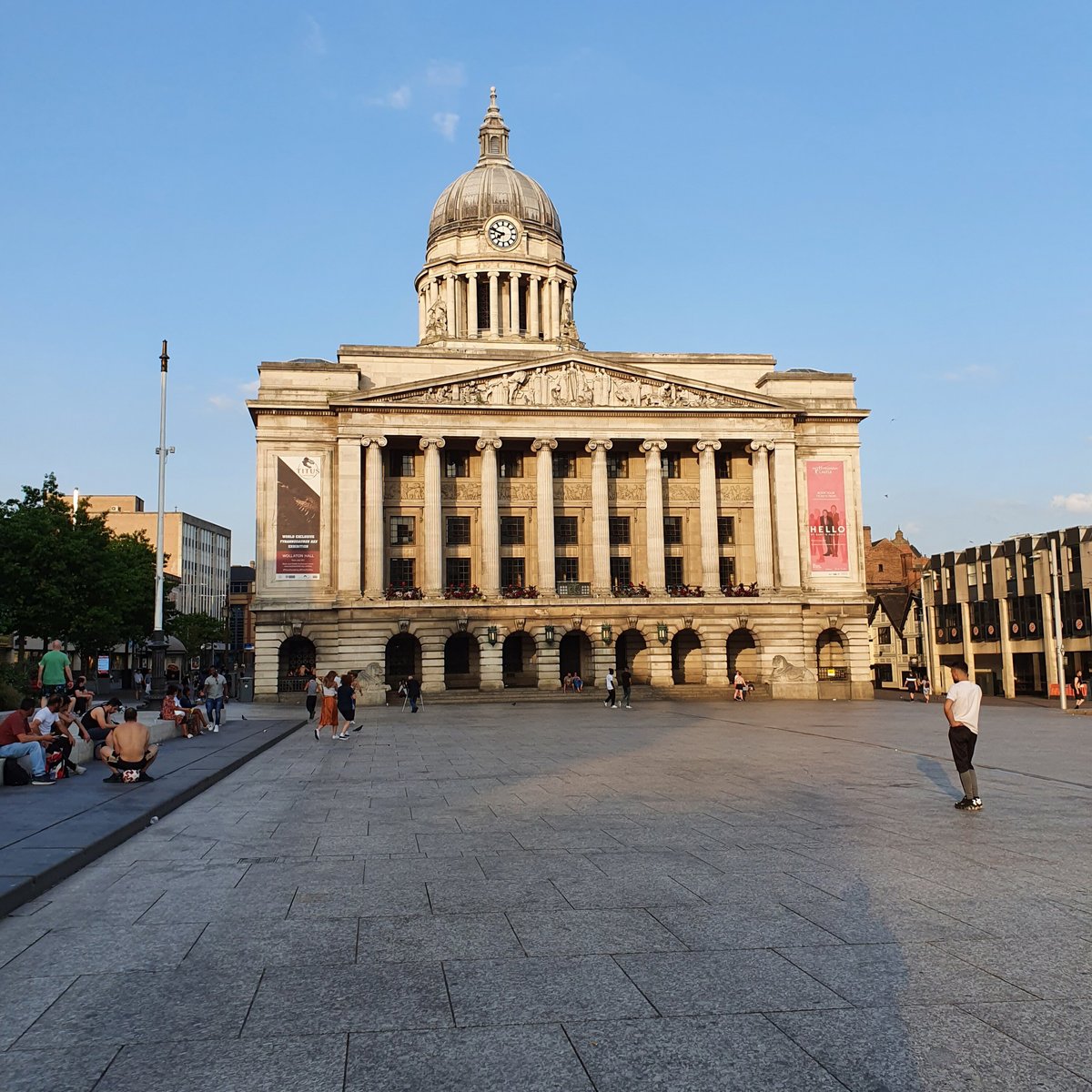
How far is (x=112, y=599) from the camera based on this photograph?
217 ft

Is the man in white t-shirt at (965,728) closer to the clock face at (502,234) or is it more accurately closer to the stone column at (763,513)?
the stone column at (763,513)

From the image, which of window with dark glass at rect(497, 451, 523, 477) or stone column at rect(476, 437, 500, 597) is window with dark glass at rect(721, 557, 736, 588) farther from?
stone column at rect(476, 437, 500, 597)

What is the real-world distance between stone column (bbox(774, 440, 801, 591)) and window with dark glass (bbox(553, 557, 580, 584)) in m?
12.4

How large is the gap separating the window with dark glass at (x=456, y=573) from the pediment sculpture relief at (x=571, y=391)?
31.7 feet

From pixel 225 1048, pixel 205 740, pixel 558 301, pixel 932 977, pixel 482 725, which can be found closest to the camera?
pixel 225 1048

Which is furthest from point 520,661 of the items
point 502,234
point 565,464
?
point 502,234

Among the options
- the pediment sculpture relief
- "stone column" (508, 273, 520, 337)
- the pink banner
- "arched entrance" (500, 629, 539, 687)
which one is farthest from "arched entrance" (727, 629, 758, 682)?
"stone column" (508, 273, 520, 337)

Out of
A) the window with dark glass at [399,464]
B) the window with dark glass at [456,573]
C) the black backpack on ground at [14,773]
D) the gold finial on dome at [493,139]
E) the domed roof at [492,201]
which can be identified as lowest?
the black backpack on ground at [14,773]

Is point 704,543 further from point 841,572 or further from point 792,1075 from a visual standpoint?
point 792,1075

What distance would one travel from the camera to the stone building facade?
6050cm

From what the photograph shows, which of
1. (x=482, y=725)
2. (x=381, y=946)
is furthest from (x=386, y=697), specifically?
(x=381, y=946)

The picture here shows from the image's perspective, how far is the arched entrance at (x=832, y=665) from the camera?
6338cm

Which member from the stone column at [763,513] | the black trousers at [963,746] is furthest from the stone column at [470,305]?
the black trousers at [963,746]

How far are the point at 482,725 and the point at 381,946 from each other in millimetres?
30193
